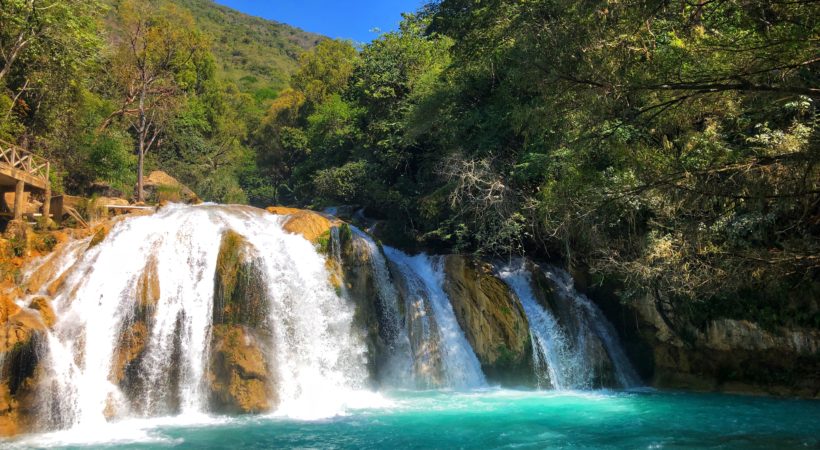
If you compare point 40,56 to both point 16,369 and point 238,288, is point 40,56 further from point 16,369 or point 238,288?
point 16,369

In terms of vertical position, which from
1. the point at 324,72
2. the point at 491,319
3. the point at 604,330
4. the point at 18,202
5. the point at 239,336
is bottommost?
the point at 604,330

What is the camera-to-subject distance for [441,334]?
15758 mm

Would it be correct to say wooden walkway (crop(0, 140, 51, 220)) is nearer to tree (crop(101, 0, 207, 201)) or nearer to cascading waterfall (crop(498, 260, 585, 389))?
tree (crop(101, 0, 207, 201))

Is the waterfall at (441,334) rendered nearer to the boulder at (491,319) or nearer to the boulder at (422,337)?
the boulder at (422,337)

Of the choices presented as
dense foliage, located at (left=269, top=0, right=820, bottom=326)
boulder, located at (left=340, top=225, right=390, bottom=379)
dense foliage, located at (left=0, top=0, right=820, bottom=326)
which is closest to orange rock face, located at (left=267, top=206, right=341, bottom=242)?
boulder, located at (left=340, top=225, right=390, bottom=379)

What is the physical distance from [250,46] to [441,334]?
90.3 m

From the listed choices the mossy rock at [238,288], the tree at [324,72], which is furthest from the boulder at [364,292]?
the tree at [324,72]

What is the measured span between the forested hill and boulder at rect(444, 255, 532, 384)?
166ft

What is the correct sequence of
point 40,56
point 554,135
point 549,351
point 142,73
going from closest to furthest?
point 554,135 → point 549,351 → point 40,56 → point 142,73

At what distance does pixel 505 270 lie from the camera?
698 inches

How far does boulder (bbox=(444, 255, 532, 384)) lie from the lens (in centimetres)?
1538

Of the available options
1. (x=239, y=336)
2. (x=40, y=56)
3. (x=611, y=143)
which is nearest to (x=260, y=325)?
(x=239, y=336)

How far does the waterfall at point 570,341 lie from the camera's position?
15375mm

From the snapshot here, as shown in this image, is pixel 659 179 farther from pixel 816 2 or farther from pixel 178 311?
pixel 178 311
